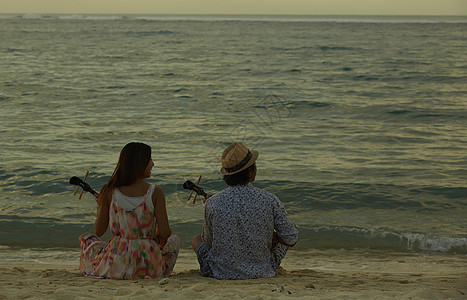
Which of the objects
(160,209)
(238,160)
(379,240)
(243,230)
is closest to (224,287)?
(243,230)

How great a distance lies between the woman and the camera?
3.85m

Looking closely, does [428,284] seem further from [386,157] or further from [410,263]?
[386,157]

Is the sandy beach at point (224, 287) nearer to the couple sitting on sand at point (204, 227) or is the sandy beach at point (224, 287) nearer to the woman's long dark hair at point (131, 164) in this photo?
the couple sitting on sand at point (204, 227)

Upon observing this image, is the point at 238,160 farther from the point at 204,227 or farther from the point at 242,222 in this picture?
the point at 204,227

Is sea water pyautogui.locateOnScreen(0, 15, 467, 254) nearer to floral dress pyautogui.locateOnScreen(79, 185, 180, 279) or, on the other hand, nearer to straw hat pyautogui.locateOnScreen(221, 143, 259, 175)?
floral dress pyautogui.locateOnScreen(79, 185, 180, 279)

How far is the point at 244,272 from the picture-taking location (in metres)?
3.97

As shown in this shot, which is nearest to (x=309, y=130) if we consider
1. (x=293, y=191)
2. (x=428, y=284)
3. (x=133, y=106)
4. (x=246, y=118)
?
(x=246, y=118)

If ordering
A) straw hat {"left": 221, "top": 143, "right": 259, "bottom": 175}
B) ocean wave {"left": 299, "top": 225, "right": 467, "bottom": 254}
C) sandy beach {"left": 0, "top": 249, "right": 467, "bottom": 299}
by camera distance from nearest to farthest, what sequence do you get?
sandy beach {"left": 0, "top": 249, "right": 467, "bottom": 299}
straw hat {"left": 221, "top": 143, "right": 259, "bottom": 175}
ocean wave {"left": 299, "top": 225, "right": 467, "bottom": 254}

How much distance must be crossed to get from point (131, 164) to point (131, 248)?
0.60 meters

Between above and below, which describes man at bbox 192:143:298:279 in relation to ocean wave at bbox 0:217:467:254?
above

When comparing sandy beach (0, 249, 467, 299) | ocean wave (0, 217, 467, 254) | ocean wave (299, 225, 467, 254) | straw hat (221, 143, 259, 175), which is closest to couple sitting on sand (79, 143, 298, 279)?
straw hat (221, 143, 259, 175)

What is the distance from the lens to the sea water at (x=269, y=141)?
7.34 metres

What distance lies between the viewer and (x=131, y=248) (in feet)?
13.0

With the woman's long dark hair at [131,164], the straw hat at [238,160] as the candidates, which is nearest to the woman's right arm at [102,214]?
the woman's long dark hair at [131,164]
